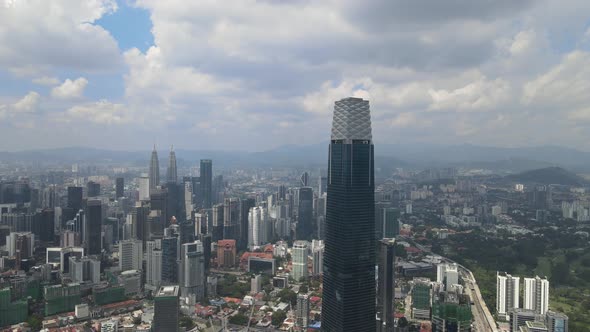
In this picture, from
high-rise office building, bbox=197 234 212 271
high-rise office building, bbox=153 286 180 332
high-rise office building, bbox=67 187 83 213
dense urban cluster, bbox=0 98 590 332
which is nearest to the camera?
dense urban cluster, bbox=0 98 590 332

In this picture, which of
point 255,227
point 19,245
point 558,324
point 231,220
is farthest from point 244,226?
point 558,324

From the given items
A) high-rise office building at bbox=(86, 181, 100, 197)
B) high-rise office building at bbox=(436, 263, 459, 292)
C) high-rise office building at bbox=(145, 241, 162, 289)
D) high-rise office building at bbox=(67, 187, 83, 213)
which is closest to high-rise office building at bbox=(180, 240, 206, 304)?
high-rise office building at bbox=(145, 241, 162, 289)

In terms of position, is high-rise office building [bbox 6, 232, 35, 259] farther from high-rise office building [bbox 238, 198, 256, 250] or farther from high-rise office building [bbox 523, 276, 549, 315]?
high-rise office building [bbox 523, 276, 549, 315]

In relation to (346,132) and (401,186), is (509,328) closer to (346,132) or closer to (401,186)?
(346,132)

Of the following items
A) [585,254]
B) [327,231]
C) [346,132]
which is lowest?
[585,254]

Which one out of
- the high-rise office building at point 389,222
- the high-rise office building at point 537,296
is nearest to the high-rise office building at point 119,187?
the high-rise office building at point 389,222

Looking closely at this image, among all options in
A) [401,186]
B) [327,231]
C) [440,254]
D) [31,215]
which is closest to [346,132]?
[327,231]
